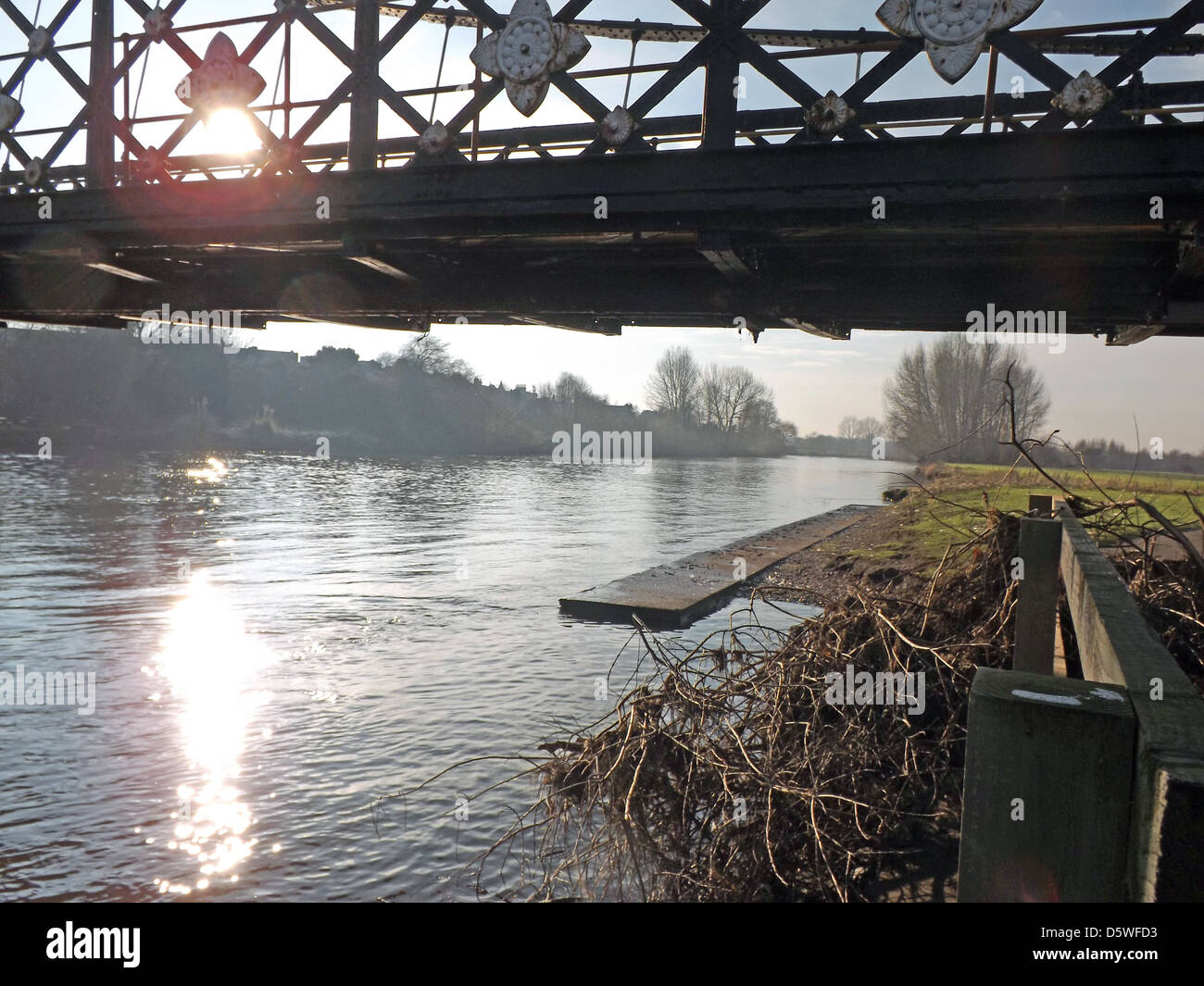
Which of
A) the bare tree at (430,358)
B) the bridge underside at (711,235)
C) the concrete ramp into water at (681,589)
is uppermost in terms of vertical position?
the bare tree at (430,358)

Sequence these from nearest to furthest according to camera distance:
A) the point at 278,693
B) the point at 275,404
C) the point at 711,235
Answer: the point at 711,235 → the point at 278,693 → the point at 275,404

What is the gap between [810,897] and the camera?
4.57 m

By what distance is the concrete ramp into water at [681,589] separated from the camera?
12602mm

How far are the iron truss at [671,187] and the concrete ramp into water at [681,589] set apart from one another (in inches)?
153

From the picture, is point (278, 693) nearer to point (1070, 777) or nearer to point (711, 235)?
point (711, 235)

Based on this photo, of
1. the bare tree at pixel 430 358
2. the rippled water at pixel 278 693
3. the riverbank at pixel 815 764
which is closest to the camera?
the riverbank at pixel 815 764

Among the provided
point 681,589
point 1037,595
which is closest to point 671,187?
point 1037,595

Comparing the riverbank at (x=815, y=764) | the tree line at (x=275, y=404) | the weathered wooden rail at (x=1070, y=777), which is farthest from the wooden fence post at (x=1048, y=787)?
the tree line at (x=275, y=404)

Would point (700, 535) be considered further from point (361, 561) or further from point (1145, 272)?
point (1145, 272)

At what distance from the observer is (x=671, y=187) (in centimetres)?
629

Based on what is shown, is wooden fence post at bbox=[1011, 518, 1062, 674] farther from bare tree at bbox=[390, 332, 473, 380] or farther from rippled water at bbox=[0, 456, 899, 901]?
bare tree at bbox=[390, 332, 473, 380]

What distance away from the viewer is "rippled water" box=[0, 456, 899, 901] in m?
5.37

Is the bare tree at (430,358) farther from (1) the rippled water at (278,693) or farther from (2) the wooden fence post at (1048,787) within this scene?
(2) the wooden fence post at (1048,787)

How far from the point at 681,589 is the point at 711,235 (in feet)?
27.3
